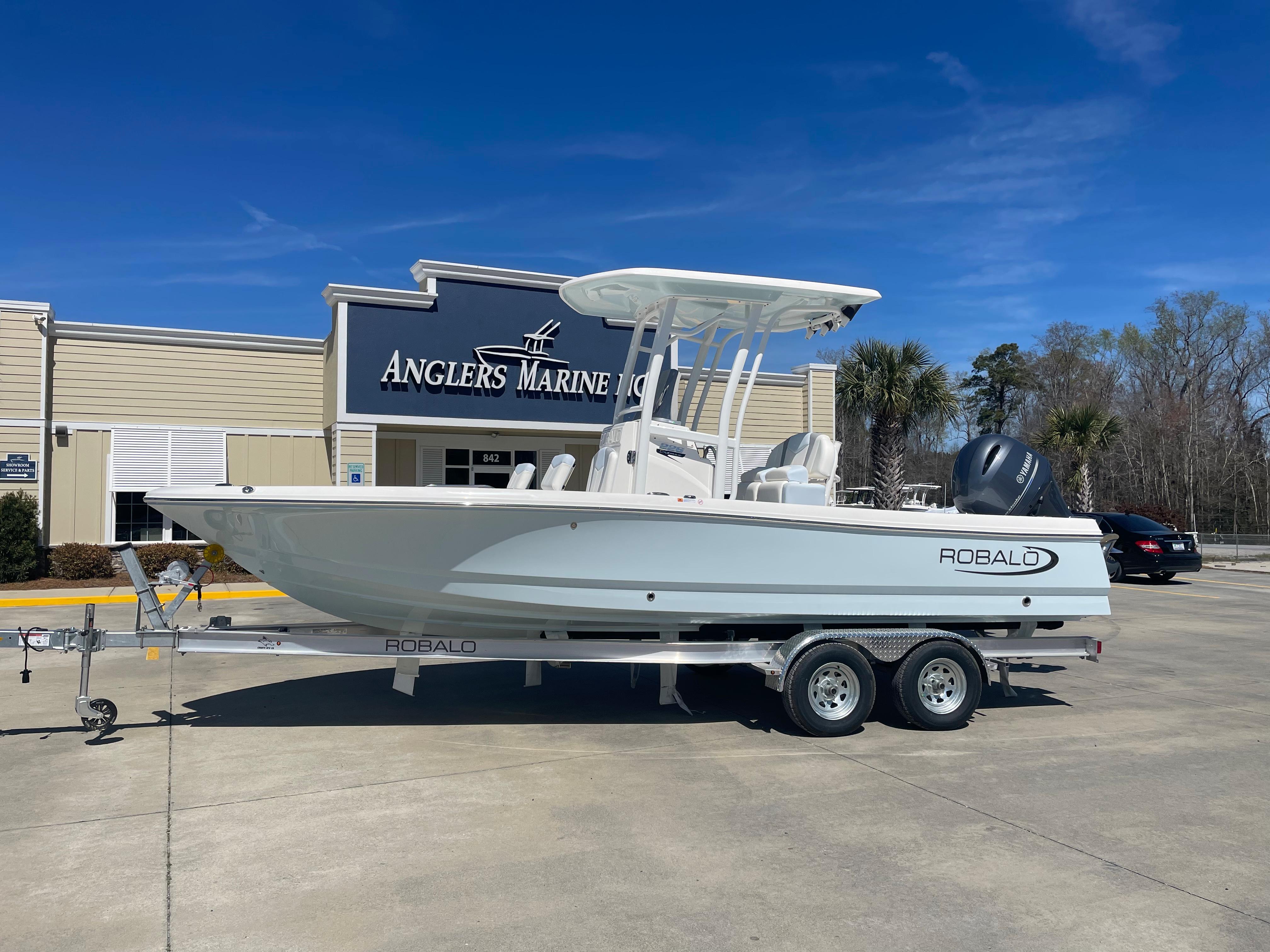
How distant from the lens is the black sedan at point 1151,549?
17078mm

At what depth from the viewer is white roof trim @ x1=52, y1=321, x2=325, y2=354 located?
1613 centimetres

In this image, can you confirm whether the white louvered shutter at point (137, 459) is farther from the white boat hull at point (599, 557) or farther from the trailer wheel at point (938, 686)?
the trailer wheel at point (938, 686)

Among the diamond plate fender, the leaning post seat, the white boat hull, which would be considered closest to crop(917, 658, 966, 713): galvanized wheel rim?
the diamond plate fender

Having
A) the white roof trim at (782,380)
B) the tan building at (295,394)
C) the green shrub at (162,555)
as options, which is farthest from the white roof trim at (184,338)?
the white roof trim at (782,380)

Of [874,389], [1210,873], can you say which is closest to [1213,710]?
[1210,873]

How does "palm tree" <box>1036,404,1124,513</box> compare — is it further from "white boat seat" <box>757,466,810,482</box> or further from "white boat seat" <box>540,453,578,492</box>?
"white boat seat" <box>540,453,578,492</box>

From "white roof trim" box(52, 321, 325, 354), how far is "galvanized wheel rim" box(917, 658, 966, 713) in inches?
577

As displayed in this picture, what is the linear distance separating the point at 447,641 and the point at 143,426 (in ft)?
44.1

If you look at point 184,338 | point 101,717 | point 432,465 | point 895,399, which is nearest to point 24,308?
point 184,338

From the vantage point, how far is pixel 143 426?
16438 mm

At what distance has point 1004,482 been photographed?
263 inches

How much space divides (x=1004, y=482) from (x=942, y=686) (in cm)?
161

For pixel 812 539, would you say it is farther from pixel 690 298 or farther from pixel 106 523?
pixel 106 523

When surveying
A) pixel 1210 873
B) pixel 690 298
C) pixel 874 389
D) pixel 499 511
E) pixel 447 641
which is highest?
pixel 874 389
